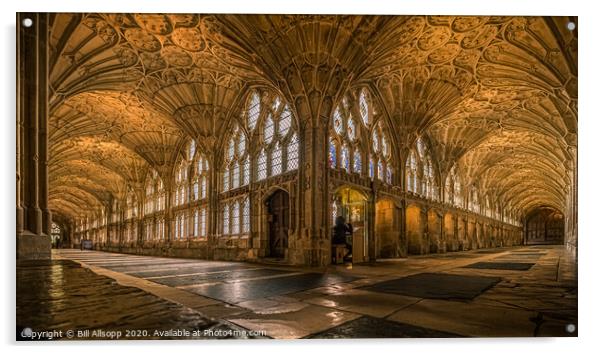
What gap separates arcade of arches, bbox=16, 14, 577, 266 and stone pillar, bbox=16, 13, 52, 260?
3 centimetres

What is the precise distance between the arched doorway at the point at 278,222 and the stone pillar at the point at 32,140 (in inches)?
425

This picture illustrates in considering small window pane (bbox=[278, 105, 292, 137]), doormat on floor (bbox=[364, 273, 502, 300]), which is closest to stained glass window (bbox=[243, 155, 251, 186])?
small window pane (bbox=[278, 105, 292, 137])

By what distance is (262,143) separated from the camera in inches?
689

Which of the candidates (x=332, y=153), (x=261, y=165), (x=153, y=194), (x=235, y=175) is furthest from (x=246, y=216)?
(x=153, y=194)

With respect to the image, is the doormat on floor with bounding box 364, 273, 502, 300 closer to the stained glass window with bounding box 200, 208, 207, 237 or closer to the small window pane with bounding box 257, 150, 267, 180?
the small window pane with bounding box 257, 150, 267, 180

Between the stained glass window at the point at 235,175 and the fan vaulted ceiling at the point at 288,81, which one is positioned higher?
the fan vaulted ceiling at the point at 288,81

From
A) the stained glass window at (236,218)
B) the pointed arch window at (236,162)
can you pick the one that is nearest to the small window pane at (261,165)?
the pointed arch window at (236,162)

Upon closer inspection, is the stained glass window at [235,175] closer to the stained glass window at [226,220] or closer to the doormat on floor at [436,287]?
the stained glass window at [226,220]

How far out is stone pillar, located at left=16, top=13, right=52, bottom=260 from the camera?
17.2ft

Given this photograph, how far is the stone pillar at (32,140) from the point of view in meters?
5.25

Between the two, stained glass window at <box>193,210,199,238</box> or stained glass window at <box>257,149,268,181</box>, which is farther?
stained glass window at <box>193,210,199,238</box>

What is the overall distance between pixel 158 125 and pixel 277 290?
17718mm

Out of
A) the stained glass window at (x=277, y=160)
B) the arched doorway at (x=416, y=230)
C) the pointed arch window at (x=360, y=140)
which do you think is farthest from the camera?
the arched doorway at (x=416, y=230)

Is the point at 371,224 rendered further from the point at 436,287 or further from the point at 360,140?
the point at 436,287
